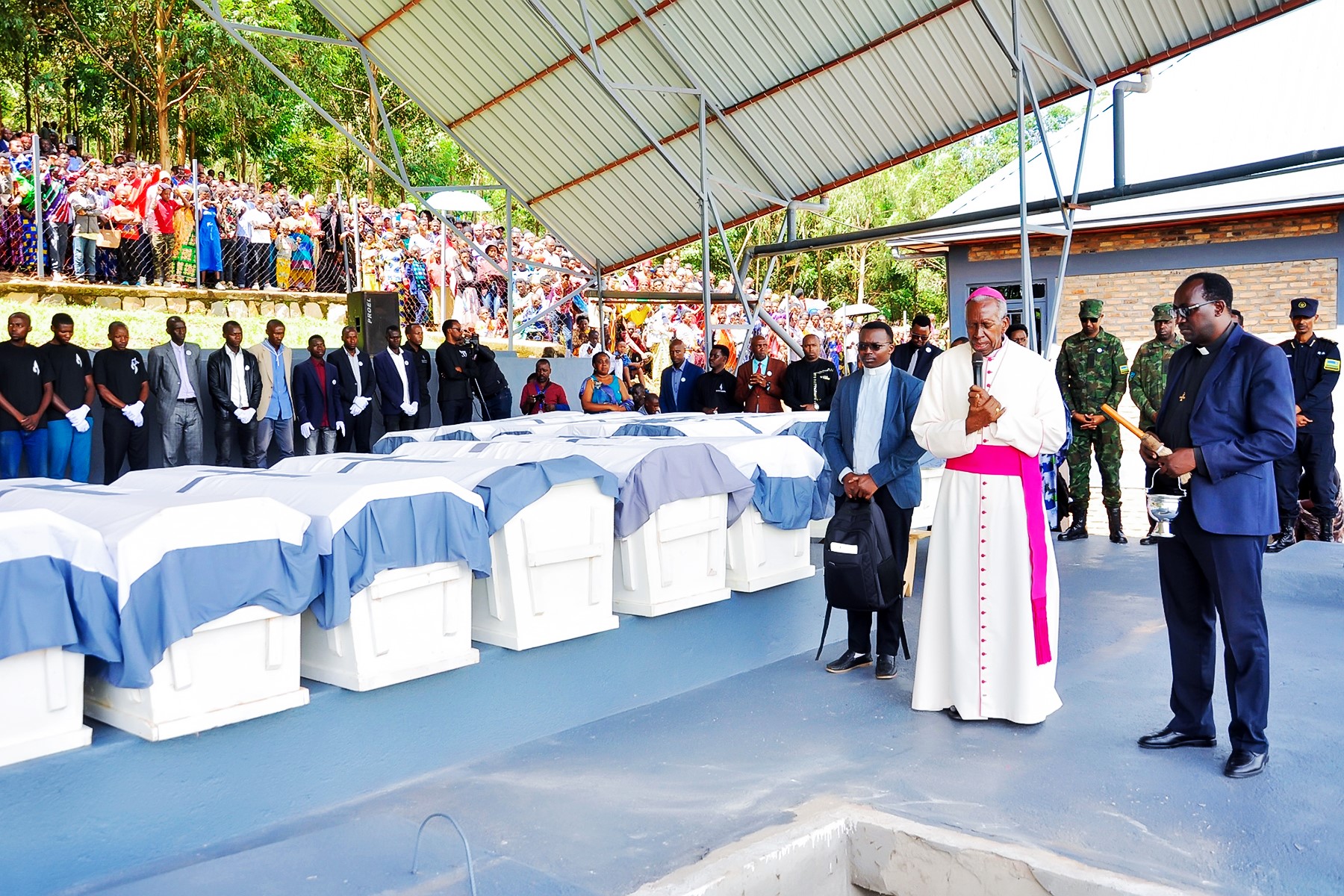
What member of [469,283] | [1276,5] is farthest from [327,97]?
[1276,5]

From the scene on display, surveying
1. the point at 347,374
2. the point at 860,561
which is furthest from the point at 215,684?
the point at 347,374

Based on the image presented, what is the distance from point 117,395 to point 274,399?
1.37 meters

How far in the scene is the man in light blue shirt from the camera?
35.4ft

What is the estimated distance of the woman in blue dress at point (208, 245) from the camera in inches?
755

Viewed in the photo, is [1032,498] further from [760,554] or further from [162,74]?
[162,74]

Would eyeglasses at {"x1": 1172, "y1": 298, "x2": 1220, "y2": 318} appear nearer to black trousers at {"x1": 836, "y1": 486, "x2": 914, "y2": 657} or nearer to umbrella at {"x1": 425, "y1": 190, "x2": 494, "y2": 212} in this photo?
black trousers at {"x1": 836, "y1": 486, "x2": 914, "y2": 657}

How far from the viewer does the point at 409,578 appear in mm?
4559

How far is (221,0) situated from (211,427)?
19469 mm

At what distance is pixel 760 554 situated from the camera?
20.5 ft

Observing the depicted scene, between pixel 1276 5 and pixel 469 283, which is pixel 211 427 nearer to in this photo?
pixel 1276 5

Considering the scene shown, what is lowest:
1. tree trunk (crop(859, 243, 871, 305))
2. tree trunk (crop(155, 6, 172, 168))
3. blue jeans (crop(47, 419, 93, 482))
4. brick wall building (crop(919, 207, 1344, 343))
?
blue jeans (crop(47, 419, 93, 482))

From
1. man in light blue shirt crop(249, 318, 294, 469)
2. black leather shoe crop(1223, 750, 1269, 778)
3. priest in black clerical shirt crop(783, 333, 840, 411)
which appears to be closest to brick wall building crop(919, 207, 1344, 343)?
priest in black clerical shirt crop(783, 333, 840, 411)

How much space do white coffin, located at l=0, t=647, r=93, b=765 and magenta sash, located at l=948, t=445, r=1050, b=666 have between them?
351cm

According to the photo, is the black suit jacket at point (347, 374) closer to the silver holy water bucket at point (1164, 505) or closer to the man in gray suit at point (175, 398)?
the man in gray suit at point (175, 398)
